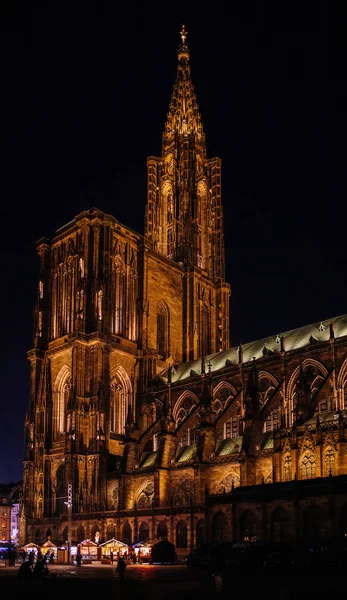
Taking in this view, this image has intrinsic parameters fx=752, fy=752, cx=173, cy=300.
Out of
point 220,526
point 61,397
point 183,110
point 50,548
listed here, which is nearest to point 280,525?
point 220,526

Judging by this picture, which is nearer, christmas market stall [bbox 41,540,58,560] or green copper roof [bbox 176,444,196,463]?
christmas market stall [bbox 41,540,58,560]

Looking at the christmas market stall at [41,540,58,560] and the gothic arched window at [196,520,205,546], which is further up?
the gothic arched window at [196,520,205,546]

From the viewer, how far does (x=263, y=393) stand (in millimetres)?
69250

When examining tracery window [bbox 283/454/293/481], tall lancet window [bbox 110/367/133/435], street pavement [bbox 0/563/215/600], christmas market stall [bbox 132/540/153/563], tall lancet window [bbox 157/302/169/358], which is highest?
tall lancet window [bbox 157/302/169/358]

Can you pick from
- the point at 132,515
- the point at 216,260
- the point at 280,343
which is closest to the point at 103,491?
the point at 132,515

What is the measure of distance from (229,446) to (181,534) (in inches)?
333

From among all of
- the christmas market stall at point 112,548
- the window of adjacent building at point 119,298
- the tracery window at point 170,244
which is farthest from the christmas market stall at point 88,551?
the tracery window at point 170,244

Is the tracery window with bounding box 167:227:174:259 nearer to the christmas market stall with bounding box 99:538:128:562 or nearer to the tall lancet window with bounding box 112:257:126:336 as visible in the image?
the tall lancet window with bounding box 112:257:126:336

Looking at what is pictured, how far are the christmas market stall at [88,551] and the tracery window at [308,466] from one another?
17.3 m

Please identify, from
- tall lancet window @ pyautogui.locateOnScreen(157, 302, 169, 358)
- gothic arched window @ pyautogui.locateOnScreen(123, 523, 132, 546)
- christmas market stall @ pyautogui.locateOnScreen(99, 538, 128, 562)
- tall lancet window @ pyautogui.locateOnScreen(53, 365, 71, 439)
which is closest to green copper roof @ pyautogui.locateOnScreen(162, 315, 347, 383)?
tall lancet window @ pyautogui.locateOnScreen(157, 302, 169, 358)

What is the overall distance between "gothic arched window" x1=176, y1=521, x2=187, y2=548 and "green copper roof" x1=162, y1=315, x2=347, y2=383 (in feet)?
61.4

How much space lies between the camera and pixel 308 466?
54344 millimetres

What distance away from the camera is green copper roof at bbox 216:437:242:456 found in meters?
62.1

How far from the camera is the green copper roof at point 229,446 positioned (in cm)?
6209
